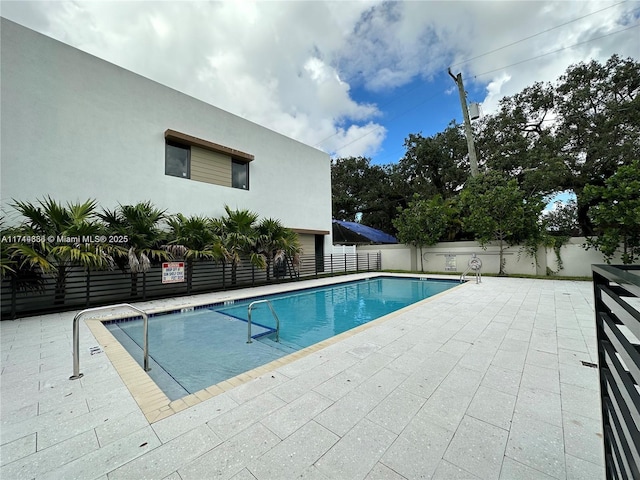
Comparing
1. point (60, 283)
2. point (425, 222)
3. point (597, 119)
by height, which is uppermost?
point (597, 119)

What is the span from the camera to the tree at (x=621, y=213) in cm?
796

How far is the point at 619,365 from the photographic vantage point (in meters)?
1.01

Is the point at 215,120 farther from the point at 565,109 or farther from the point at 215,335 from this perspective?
the point at 565,109

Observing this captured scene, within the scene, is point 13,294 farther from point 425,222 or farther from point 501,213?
point 501,213

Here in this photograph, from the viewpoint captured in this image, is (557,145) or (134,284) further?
(557,145)

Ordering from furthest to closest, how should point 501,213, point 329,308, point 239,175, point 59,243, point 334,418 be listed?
point 501,213
point 239,175
point 329,308
point 59,243
point 334,418

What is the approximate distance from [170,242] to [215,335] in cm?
376

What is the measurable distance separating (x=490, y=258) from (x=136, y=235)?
1419 cm

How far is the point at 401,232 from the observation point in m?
14.1

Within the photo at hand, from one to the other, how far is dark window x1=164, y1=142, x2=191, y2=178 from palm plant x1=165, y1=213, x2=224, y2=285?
1.69 meters

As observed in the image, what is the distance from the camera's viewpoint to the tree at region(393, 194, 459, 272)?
13000 mm

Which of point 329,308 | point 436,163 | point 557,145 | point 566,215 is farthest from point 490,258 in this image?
point 329,308

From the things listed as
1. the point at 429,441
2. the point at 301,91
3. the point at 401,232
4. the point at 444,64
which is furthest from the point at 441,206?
the point at 429,441

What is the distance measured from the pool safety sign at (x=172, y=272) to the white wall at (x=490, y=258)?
11531 mm
